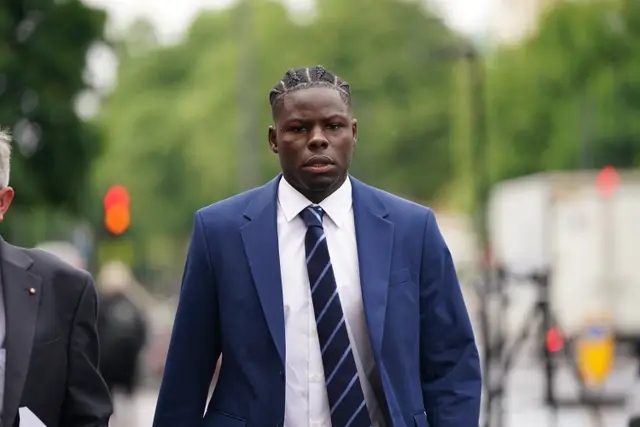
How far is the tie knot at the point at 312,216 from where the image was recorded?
17.3 ft

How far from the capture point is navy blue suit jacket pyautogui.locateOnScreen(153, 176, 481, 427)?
5.15m

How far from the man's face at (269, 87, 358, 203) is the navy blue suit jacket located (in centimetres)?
21

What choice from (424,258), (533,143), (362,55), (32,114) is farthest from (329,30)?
(424,258)

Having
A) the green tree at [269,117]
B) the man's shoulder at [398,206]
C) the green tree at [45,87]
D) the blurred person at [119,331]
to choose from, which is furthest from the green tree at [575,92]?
the man's shoulder at [398,206]

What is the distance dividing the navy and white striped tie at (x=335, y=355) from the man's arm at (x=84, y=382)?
24.6 inches

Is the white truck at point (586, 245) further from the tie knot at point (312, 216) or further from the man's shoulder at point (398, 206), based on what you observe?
the tie knot at point (312, 216)

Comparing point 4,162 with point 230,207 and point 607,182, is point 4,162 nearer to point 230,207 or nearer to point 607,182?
point 230,207

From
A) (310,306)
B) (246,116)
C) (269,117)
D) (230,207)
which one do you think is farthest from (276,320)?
(269,117)

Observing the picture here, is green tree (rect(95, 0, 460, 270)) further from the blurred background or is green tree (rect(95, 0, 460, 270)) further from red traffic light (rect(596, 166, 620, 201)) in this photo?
red traffic light (rect(596, 166, 620, 201))

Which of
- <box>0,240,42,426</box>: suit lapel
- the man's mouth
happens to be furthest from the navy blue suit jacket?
<box>0,240,42,426</box>: suit lapel

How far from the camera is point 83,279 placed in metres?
Answer: 5.08

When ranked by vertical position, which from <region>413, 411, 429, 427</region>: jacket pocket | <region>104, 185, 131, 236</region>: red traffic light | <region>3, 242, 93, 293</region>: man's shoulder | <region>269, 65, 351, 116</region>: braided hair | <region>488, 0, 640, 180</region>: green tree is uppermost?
<region>488, 0, 640, 180</region>: green tree

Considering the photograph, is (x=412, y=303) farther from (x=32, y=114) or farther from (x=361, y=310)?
(x=32, y=114)

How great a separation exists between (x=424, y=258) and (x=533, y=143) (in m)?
55.5
